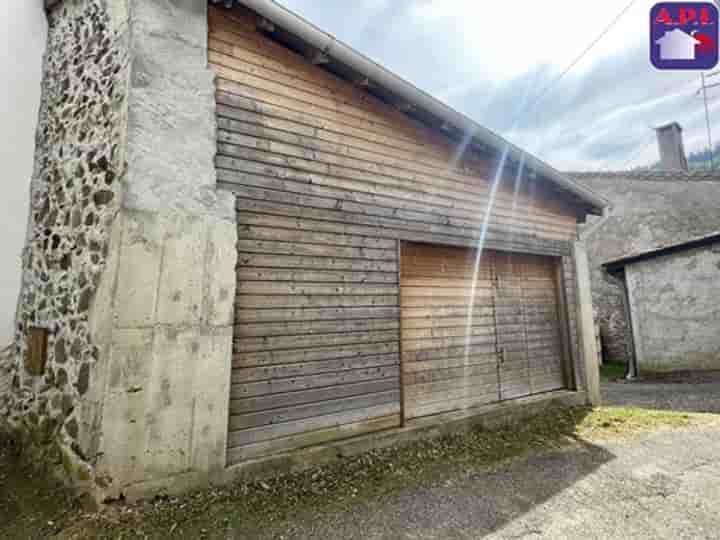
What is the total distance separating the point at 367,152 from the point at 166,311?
282cm

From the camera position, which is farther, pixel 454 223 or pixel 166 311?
pixel 454 223

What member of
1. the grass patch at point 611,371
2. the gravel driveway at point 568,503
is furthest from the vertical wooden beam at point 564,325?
the grass patch at point 611,371

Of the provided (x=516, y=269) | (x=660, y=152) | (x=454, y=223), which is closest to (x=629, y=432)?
(x=516, y=269)

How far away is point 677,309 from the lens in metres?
10.3

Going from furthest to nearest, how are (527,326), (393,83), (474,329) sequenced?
(527,326) < (474,329) < (393,83)

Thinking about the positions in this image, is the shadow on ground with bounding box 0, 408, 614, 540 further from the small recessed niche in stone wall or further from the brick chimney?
the brick chimney

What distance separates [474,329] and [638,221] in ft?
45.1

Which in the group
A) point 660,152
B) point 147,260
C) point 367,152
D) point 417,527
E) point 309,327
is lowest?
point 417,527

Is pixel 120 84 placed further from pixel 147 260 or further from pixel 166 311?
pixel 166 311

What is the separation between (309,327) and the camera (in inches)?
153

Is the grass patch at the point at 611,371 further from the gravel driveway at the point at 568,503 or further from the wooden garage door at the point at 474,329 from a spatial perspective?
the gravel driveway at the point at 568,503

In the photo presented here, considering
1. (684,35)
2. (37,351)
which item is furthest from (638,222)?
(37,351)

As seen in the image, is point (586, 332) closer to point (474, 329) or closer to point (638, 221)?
point (474, 329)

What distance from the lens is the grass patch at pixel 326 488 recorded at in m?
2.65
